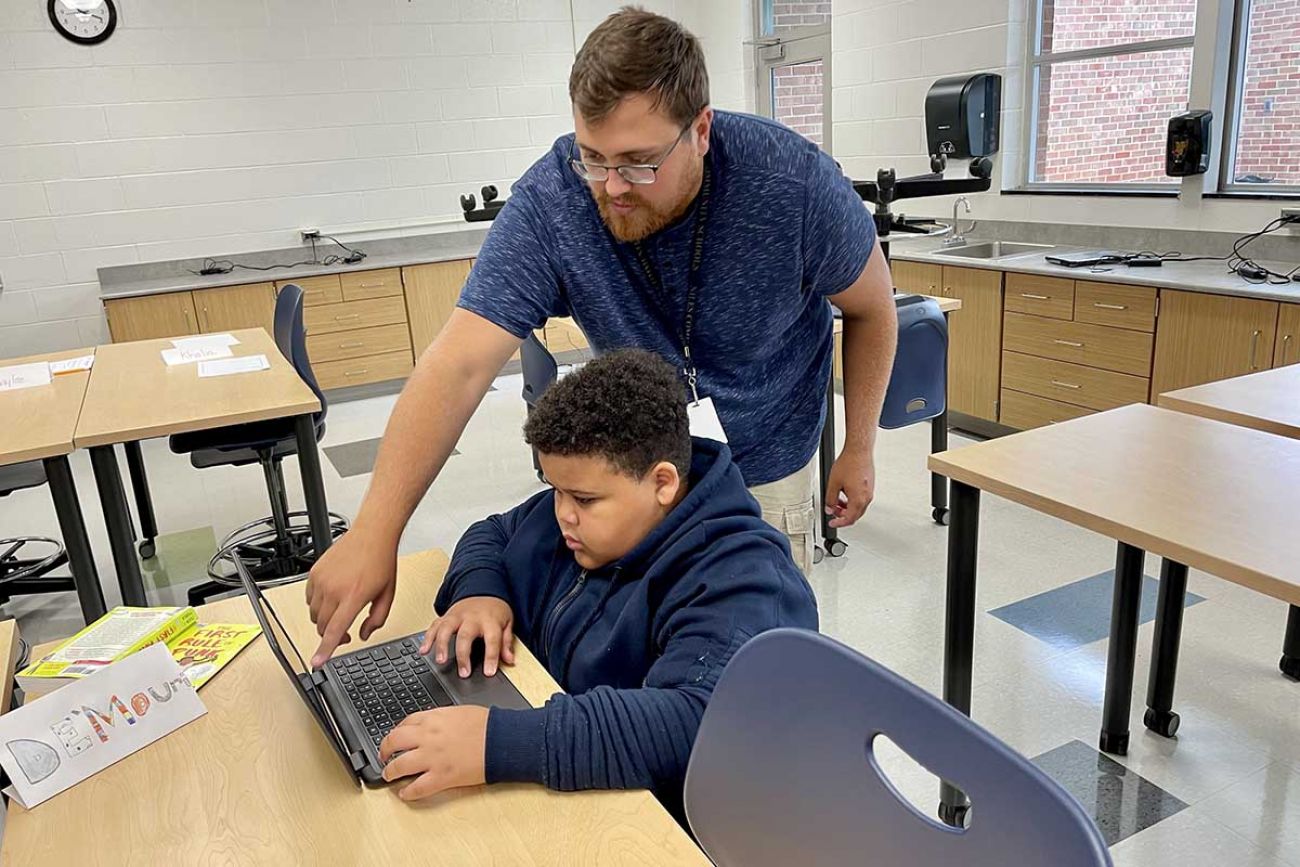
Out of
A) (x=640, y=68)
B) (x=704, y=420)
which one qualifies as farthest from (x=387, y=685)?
(x=640, y=68)

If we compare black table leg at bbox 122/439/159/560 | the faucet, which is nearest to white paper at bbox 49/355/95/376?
black table leg at bbox 122/439/159/560

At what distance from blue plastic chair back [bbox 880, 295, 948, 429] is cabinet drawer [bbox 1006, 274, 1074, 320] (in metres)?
0.90

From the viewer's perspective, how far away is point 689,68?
1222 mm

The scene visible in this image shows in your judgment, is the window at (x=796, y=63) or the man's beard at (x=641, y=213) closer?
the man's beard at (x=641, y=213)

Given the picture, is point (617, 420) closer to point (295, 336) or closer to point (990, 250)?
Answer: point (295, 336)

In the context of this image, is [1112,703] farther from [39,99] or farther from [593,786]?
[39,99]

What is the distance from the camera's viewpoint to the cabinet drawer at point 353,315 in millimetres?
5332

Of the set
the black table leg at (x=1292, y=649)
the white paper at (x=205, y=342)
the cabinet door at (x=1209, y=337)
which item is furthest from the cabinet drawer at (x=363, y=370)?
the black table leg at (x=1292, y=649)

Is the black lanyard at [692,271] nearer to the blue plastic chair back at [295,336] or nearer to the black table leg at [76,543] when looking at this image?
the black table leg at [76,543]

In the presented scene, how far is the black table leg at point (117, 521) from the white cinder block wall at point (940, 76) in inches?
155

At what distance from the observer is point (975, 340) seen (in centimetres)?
419

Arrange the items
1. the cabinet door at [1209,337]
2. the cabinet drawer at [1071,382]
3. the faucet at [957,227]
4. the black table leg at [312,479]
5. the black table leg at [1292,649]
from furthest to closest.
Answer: the faucet at [957,227] → the cabinet drawer at [1071,382] → the cabinet door at [1209,337] → the black table leg at [312,479] → the black table leg at [1292,649]

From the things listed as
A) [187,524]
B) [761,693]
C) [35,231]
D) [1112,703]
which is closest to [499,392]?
[187,524]

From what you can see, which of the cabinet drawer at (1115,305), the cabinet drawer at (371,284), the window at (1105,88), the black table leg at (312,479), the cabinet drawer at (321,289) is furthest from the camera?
the cabinet drawer at (371,284)
